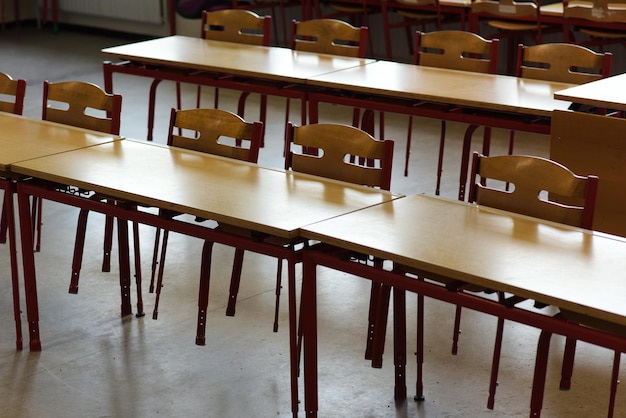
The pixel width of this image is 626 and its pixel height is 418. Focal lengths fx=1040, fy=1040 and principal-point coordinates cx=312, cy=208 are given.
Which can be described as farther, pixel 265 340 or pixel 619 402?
pixel 265 340

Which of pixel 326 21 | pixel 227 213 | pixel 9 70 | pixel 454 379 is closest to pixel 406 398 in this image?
pixel 454 379

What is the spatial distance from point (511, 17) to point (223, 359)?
4.97m

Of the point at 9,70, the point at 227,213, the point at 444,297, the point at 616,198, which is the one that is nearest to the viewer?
the point at 444,297

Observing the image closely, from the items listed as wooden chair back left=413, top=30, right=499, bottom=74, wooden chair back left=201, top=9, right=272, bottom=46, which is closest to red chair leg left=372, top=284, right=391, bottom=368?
wooden chair back left=413, top=30, right=499, bottom=74

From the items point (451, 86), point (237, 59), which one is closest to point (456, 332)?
point (451, 86)

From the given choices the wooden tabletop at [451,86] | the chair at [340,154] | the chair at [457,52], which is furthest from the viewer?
the chair at [457,52]

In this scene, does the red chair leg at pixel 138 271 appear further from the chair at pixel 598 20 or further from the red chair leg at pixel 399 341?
the chair at pixel 598 20

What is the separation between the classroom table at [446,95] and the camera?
484 centimetres

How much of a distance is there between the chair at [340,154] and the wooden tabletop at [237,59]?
1523 mm

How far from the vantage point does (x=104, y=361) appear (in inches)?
163

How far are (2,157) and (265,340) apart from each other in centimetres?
129

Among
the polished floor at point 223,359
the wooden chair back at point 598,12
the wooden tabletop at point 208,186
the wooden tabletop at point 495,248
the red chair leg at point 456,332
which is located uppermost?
the wooden chair back at point 598,12

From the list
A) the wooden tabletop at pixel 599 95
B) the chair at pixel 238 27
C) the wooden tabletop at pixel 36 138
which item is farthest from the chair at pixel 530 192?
the chair at pixel 238 27

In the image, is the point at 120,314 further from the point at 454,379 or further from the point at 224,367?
the point at 454,379
